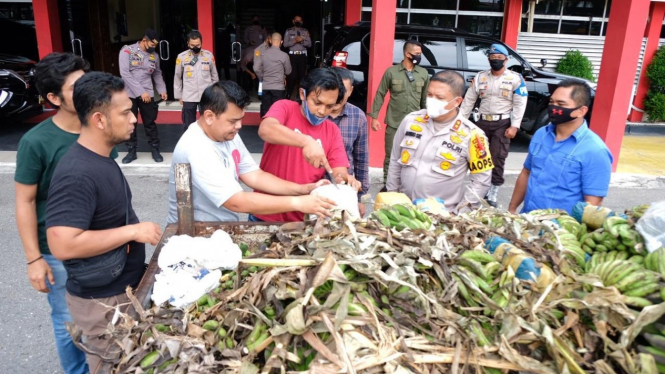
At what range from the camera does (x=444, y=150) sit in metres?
3.21

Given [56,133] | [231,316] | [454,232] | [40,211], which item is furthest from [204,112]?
[454,232]

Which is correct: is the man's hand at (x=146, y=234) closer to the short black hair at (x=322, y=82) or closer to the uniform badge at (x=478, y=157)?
the short black hair at (x=322, y=82)

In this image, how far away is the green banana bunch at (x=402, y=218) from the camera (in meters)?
1.97

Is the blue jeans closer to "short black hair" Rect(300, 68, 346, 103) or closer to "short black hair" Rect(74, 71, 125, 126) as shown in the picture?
"short black hair" Rect(74, 71, 125, 126)

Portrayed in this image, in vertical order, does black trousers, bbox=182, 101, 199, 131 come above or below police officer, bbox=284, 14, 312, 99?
below

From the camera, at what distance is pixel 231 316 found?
1.53 metres

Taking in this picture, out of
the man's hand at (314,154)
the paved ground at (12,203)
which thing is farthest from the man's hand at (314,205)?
the paved ground at (12,203)

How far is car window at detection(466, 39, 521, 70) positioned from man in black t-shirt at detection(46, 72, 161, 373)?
762 cm

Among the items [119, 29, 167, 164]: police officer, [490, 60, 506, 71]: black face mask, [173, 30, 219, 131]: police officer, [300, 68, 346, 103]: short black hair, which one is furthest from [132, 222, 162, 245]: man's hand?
[173, 30, 219, 131]: police officer

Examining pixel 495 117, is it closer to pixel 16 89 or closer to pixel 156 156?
pixel 156 156

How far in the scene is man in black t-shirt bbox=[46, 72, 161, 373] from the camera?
1.92 metres

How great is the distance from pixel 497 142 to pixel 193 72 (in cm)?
492

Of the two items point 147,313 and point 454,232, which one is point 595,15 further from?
point 147,313

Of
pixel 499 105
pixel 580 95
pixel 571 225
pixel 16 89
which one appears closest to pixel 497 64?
pixel 499 105
